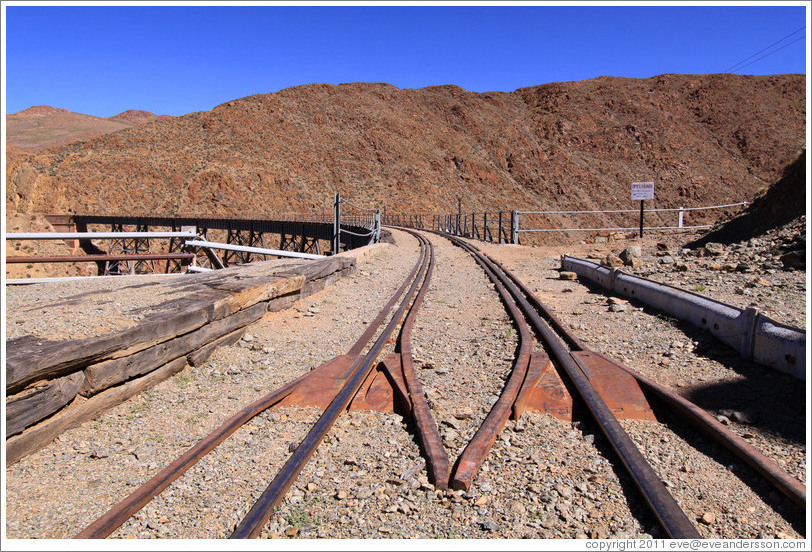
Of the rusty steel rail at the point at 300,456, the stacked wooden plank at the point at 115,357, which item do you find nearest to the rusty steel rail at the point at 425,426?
the rusty steel rail at the point at 300,456

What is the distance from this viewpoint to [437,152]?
75.1 metres

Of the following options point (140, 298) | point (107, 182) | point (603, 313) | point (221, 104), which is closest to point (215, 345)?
point (140, 298)

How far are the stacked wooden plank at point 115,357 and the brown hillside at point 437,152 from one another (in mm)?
56562

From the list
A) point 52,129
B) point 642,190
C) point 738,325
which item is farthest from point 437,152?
point 52,129

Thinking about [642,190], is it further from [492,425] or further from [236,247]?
[492,425]

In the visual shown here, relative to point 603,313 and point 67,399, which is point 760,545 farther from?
point 603,313

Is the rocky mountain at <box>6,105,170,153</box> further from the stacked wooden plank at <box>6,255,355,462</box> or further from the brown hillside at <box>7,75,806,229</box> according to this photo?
the stacked wooden plank at <box>6,255,355,462</box>

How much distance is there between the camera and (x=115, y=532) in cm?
248

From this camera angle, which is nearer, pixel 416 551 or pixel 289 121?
pixel 416 551

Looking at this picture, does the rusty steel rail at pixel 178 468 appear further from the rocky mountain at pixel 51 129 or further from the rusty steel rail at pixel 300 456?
the rocky mountain at pixel 51 129

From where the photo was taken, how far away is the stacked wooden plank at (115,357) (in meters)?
3.13

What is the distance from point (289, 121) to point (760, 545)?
3020 inches

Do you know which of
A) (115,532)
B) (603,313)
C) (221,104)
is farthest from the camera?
(221,104)

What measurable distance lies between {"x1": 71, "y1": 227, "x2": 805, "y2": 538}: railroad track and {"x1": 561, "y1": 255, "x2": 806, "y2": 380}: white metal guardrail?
1184 millimetres
